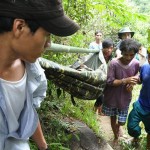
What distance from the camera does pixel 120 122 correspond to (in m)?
4.16

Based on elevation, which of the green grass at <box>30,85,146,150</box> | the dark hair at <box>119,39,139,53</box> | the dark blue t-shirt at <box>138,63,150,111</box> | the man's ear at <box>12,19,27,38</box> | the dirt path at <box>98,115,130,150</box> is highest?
the man's ear at <box>12,19,27,38</box>

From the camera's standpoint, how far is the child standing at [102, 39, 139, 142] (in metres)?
3.75

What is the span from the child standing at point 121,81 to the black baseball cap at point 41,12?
264cm

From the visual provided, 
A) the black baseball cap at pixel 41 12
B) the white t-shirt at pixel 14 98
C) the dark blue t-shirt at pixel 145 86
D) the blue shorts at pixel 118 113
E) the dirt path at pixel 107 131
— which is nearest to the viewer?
the black baseball cap at pixel 41 12

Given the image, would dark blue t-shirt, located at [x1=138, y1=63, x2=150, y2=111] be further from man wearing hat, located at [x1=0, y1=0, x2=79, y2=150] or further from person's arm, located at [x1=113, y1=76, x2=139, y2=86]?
man wearing hat, located at [x1=0, y1=0, x2=79, y2=150]

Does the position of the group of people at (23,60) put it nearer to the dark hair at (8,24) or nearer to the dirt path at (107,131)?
the dark hair at (8,24)

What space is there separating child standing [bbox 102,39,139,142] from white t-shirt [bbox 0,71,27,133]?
252 centimetres

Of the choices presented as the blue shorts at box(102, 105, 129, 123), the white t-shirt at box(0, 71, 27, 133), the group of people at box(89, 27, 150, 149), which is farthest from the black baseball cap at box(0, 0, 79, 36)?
the blue shorts at box(102, 105, 129, 123)

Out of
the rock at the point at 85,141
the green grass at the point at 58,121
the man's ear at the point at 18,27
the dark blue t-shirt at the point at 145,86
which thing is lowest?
the rock at the point at 85,141

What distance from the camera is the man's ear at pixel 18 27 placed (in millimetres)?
1087

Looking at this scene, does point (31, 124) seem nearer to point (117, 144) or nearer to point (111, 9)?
point (111, 9)

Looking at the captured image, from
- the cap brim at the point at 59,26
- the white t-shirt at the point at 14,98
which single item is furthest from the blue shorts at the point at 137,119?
the cap brim at the point at 59,26

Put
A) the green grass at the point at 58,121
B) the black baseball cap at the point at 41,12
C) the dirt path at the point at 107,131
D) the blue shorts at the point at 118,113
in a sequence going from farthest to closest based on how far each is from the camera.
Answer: the dirt path at the point at 107,131 → the blue shorts at the point at 118,113 → the green grass at the point at 58,121 → the black baseball cap at the point at 41,12

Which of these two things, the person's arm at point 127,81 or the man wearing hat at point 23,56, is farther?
the person's arm at point 127,81
